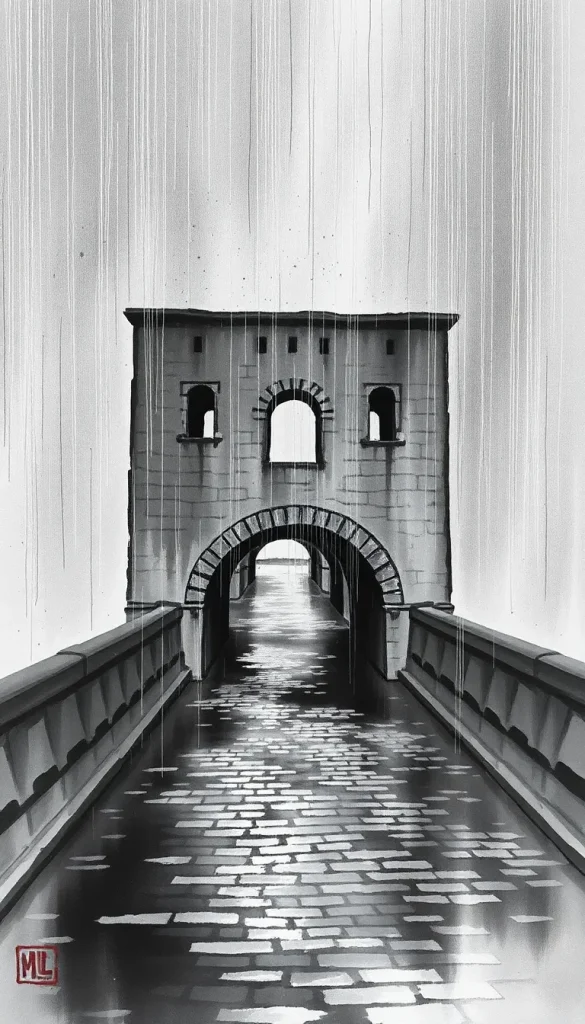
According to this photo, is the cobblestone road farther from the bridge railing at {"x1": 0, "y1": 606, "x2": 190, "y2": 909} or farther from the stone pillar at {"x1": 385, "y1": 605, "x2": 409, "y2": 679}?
the stone pillar at {"x1": 385, "y1": 605, "x2": 409, "y2": 679}

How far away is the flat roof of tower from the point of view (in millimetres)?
13938

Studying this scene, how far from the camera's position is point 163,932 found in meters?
4.59

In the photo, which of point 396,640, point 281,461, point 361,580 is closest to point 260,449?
point 281,461

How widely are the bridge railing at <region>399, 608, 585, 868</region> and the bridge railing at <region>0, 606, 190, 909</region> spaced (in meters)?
3.40

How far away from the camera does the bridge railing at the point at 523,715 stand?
238 inches

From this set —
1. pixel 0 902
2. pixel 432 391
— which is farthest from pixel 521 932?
pixel 432 391

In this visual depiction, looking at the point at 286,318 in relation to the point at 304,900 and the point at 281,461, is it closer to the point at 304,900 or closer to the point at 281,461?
the point at 281,461

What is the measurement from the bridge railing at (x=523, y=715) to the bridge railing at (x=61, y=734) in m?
3.40

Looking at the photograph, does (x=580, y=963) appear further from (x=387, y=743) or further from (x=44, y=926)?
(x=387, y=743)

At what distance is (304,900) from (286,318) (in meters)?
10.4

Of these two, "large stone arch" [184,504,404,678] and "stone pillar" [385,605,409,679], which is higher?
"large stone arch" [184,504,404,678]
